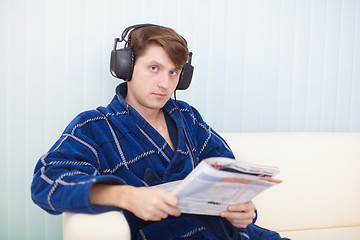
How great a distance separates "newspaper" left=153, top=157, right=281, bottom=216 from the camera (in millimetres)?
792

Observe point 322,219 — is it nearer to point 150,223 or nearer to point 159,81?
point 150,223

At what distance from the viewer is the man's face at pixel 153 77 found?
133 centimetres

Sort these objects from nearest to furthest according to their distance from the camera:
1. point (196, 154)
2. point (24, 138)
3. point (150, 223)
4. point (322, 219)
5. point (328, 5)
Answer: point (150, 223) < point (196, 154) < point (24, 138) < point (322, 219) < point (328, 5)

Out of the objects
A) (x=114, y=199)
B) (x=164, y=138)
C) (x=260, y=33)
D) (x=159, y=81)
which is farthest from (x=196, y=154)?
(x=260, y=33)

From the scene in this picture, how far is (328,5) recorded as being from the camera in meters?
2.13

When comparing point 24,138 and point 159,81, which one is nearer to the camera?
point 159,81

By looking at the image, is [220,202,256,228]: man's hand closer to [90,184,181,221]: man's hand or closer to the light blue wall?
[90,184,181,221]: man's hand

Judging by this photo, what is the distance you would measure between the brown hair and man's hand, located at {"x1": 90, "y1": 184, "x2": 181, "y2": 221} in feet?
1.92

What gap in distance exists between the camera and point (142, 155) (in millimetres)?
1292

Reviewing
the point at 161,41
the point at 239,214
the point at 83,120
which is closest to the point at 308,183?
the point at 239,214

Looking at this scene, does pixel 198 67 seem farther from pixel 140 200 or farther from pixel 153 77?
pixel 140 200

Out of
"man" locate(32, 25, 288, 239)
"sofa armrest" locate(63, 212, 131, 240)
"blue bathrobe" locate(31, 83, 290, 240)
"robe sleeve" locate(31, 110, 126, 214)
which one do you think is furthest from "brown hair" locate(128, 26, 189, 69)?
"sofa armrest" locate(63, 212, 131, 240)

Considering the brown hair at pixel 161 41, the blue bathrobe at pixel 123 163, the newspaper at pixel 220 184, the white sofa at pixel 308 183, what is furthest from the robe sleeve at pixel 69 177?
the white sofa at pixel 308 183

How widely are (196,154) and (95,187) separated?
22.6 inches
